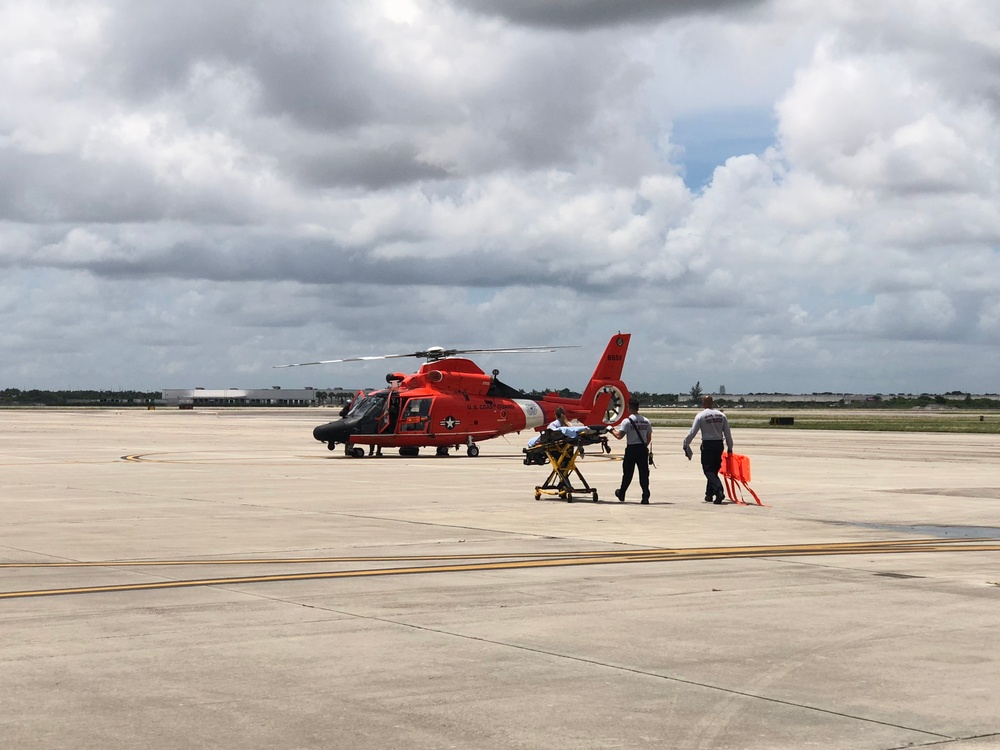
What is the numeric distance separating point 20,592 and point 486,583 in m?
4.54

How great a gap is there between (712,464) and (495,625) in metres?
14.3

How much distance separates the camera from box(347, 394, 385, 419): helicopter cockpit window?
4103 cm

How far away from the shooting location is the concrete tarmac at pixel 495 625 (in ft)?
23.6

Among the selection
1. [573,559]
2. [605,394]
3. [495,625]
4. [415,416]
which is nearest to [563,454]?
[573,559]

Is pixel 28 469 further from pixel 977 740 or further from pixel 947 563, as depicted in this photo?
pixel 977 740

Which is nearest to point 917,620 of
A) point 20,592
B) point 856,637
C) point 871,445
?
point 856,637

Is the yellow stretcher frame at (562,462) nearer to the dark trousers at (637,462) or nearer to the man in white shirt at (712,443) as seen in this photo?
the dark trousers at (637,462)

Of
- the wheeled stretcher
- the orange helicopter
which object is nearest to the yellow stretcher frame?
the wheeled stretcher

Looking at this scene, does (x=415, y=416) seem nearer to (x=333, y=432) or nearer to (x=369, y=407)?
(x=369, y=407)

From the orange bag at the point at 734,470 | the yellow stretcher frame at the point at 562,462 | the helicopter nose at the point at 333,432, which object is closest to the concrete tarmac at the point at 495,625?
the yellow stretcher frame at the point at 562,462

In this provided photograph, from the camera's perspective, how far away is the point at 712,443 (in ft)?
79.5

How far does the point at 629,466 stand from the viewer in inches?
933

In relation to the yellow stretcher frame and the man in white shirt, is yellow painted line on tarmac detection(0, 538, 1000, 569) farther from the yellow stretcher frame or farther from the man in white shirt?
the yellow stretcher frame

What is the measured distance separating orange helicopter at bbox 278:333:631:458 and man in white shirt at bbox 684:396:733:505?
17682mm
